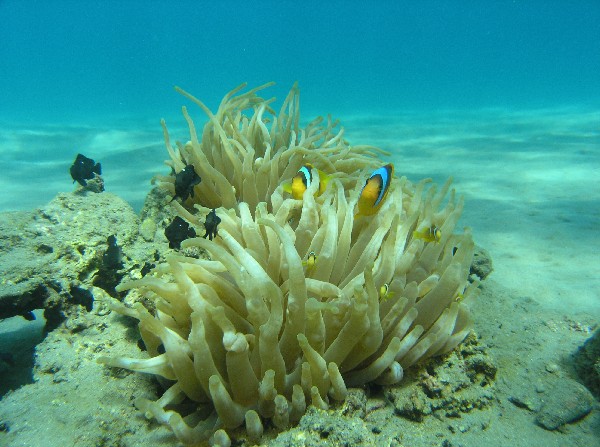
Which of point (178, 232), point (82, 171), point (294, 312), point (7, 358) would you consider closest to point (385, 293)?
point (294, 312)

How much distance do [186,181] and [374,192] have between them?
1239mm

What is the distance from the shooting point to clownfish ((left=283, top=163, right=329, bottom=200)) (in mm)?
2350

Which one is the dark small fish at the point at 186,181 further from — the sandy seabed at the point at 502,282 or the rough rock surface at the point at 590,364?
the rough rock surface at the point at 590,364

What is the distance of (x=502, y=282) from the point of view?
319 cm

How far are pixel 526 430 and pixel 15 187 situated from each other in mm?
8229

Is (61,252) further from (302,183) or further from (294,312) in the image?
(294,312)

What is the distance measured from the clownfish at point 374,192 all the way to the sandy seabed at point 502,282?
94 centimetres

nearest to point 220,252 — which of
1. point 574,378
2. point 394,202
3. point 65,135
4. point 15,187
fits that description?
point 394,202

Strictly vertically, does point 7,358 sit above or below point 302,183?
below

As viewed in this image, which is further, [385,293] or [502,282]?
[502,282]

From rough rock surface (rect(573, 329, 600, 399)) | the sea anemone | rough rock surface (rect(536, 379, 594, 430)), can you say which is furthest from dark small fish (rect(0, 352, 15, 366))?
rough rock surface (rect(573, 329, 600, 399))

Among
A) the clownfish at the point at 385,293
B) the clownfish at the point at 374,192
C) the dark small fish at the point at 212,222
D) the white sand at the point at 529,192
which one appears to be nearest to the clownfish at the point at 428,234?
the clownfish at the point at 374,192

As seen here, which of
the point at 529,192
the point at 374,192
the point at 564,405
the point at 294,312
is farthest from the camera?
Answer: the point at 529,192

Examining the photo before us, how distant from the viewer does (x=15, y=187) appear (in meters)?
7.17
